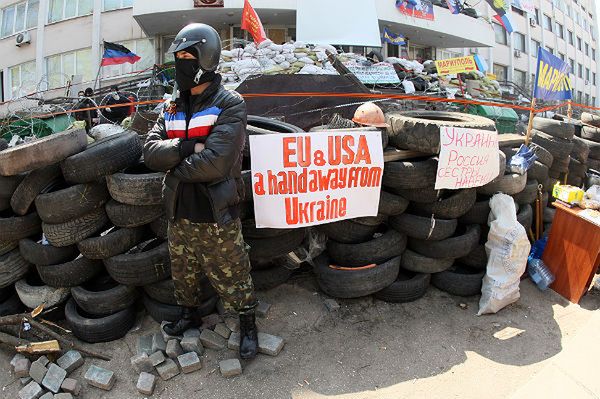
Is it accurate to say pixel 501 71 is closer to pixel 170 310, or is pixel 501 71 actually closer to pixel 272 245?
pixel 272 245

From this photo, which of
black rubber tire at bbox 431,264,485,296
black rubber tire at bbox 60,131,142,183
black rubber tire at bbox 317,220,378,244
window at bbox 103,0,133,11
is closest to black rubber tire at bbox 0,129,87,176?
black rubber tire at bbox 60,131,142,183

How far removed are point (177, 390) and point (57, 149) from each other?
1.96 metres

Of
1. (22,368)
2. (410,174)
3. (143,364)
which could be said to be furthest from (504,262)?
(22,368)

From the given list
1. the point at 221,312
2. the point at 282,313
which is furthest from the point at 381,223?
the point at 221,312

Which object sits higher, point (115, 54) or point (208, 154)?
point (115, 54)

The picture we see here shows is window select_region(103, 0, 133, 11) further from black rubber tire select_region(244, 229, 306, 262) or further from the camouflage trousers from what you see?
the camouflage trousers

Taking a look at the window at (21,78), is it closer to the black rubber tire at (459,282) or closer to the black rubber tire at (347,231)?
the black rubber tire at (347,231)

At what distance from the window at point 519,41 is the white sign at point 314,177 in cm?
3491

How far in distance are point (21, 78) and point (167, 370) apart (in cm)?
2739

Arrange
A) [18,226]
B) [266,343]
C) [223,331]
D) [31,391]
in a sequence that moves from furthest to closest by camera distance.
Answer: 1. [18,226]
2. [223,331]
3. [266,343]
4. [31,391]

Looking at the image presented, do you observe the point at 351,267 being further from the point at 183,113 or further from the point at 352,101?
the point at 352,101

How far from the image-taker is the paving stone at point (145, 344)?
2939 mm

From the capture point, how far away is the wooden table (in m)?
3.75

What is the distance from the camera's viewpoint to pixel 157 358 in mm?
2828
